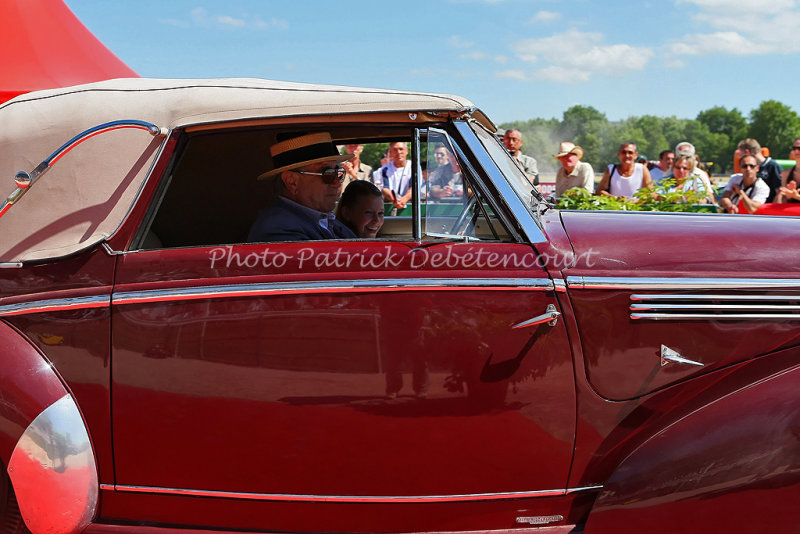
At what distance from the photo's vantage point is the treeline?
93.4 metres

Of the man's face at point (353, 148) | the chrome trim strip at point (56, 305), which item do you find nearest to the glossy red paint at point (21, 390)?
the chrome trim strip at point (56, 305)

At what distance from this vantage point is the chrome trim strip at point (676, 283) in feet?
6.72

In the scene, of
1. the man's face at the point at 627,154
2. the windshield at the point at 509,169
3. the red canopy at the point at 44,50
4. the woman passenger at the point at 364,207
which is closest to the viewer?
the windshield at the point at 509,169

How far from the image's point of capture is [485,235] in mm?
2201

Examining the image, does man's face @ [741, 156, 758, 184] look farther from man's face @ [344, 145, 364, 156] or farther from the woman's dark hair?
the woman's dark hair

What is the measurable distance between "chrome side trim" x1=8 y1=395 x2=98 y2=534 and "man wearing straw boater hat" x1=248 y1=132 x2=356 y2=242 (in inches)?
34.7

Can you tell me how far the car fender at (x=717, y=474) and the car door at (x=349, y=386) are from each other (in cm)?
21

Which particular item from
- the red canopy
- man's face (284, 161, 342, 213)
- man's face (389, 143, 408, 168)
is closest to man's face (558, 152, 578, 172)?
man's face (389, 143, 408, 168)

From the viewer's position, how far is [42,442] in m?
2.00

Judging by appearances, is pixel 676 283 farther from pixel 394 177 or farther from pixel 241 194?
pixel 394 177

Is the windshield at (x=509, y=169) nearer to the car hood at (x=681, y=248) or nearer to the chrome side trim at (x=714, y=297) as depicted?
the car hood at (x=681, y=248)

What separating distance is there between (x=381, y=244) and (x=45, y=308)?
3.61ft

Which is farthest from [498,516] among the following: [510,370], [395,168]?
[395,168]

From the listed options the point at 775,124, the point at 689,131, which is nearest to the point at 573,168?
the point at 775,124
